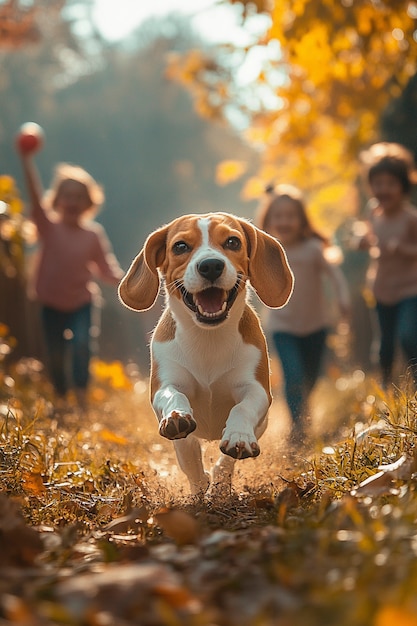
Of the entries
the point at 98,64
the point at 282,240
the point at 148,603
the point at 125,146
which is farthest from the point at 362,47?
the point at 98,64

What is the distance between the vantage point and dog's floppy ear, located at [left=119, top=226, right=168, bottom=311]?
3.71 m

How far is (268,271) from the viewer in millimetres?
3803

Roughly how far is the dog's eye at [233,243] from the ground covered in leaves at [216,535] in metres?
0.95

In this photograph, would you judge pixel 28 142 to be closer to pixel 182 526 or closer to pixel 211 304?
pixel 211 304

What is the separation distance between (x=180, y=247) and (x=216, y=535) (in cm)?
172

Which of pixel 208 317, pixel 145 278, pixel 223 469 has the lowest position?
pixel 223 469

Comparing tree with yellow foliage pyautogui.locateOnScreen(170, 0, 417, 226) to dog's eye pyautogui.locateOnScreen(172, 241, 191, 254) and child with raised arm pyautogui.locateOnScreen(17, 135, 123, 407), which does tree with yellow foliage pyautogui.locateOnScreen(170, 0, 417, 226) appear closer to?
child with raised arm pyautogui.locateOnScreen(17, 135, 123, 407)

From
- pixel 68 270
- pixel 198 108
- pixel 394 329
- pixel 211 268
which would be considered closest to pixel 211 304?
pixel 211 268

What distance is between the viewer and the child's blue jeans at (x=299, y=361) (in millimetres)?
6074

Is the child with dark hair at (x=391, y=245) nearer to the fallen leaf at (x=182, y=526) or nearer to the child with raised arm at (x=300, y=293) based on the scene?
the child with raised arm at (x=300, y=293)

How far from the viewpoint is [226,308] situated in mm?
3453

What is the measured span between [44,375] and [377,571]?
6.82 m

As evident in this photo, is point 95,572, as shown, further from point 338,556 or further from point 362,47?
point 362,47

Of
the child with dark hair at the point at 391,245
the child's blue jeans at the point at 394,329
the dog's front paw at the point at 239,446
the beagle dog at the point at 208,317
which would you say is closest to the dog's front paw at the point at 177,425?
the dog's front paw at the point at 239,446
